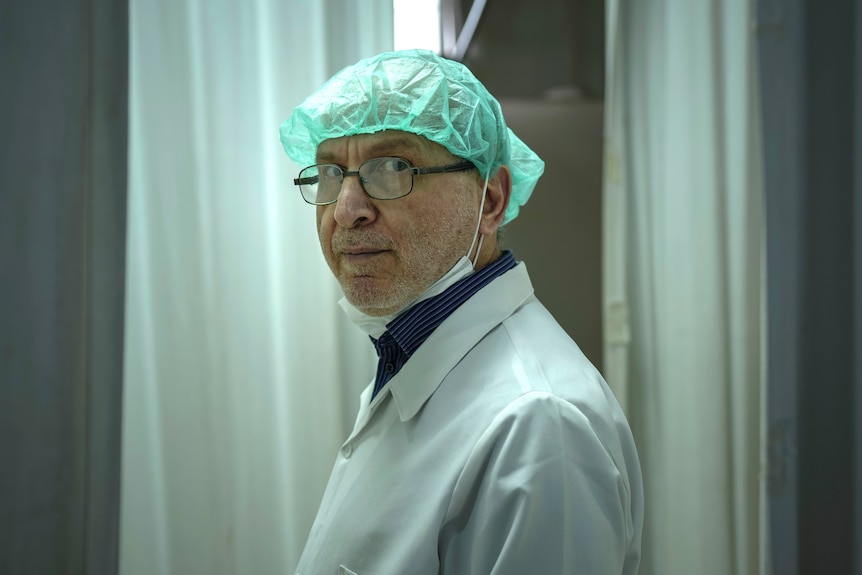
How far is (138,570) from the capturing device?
1436mm

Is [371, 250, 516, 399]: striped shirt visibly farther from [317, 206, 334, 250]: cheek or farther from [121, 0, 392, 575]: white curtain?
[121, 0, 392, 575]: white curtain

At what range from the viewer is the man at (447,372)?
710 mm

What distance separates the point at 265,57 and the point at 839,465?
1607mm

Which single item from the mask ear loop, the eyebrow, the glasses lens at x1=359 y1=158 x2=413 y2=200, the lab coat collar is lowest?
Result: the lab coat collar

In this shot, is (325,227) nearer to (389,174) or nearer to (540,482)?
(389,174)

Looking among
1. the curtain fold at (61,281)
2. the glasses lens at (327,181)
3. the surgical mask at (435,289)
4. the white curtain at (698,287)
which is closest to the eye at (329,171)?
the glasses lens at (327,181)

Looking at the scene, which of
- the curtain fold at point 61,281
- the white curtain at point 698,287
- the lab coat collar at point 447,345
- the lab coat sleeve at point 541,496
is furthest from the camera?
the white curtain at point 698,287

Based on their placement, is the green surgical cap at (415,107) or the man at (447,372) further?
the green surgical cap at (415,107)

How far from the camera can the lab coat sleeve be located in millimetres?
692

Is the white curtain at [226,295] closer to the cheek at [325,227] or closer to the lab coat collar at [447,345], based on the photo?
the cheek at [325,227]

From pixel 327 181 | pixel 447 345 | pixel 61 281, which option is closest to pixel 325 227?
pixel 327 181

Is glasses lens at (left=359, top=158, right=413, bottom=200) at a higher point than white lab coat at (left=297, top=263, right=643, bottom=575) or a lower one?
higher

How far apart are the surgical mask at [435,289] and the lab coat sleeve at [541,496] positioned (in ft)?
0.85

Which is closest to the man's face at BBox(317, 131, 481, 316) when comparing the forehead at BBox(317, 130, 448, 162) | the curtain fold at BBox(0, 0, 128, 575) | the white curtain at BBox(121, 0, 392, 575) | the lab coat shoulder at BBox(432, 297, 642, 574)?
the forehead at BBox(317, 130, 448, 162)
